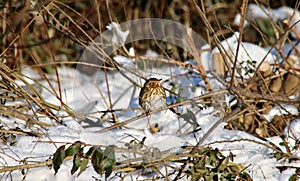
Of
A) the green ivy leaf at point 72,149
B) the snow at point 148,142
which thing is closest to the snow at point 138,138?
the snow at point 148,142

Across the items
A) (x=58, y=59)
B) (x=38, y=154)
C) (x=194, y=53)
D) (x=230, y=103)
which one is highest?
(x=58, y=59)

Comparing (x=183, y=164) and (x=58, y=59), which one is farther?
(x=58, y=59)

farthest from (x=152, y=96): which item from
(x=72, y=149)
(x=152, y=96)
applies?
(x=72, y=149)

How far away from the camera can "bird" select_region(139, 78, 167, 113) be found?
282 cm

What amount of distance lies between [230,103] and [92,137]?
936mm

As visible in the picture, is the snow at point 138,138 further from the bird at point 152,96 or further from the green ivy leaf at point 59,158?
the green ivy leaf at point 59,158

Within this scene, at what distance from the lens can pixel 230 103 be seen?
307 cm

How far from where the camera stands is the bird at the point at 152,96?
2818mm

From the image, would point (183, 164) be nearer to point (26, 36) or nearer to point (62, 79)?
point (62, 79)

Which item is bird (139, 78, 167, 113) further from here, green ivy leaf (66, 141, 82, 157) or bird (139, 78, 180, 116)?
green ivy leaf (66, 141, 82, 157)

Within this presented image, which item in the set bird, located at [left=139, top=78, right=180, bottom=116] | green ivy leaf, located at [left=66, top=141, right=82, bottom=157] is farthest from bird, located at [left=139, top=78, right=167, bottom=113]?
green ivy leaf, located at [left=66, top=141, right=82, bottom=157]

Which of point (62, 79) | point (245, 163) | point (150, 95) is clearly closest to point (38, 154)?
point (150, 95)

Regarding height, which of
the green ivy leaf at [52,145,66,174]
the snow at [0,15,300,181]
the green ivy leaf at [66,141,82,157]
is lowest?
the green ivy leaf at [52,145,66,174]

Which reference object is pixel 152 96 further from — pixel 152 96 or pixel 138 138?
pixel 138 138
